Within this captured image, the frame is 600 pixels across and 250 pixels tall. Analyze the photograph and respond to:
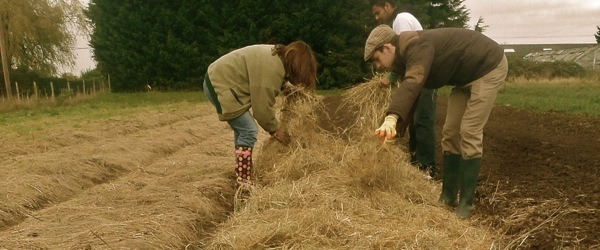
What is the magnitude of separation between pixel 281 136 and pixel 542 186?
2.18 meters

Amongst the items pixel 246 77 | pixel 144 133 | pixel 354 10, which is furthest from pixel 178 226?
pixel 354 10

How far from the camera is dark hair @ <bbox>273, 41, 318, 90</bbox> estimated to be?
423cm

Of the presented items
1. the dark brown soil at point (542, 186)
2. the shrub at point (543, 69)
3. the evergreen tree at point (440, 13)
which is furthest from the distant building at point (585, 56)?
the dark brown soil at point (542, 186)

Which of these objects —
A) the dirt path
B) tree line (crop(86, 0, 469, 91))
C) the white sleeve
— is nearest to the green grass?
tree line (crop(86, 0, 469, 91))

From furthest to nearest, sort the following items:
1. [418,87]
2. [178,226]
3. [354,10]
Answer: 1. [354,10]
2. [178,226]
3. [418,87]

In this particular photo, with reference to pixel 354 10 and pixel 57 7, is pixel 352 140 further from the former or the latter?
pixel 57 7

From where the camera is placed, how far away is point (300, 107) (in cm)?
498

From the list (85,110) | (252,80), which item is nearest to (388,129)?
(252,80)

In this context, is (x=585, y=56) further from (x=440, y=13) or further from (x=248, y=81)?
(x=248, y=81)

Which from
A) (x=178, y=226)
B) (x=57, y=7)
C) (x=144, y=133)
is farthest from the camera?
(x=57, y=7)

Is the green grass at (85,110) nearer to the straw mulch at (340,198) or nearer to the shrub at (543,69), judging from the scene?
the straw mulch at (340,198)

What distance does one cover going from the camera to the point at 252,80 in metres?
4.19

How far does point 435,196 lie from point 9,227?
3192 millimetres

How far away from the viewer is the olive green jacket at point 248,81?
419 cm
